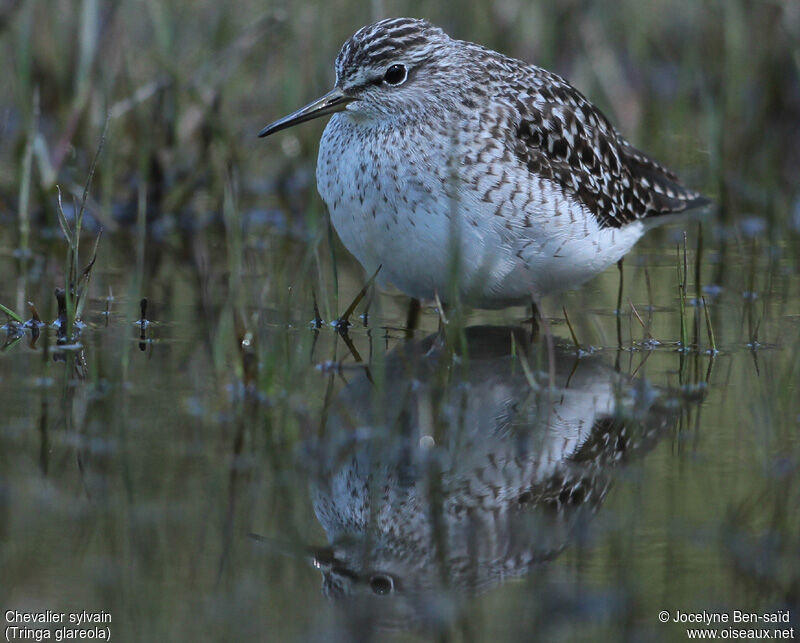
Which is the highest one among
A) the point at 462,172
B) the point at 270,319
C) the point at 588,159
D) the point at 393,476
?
the point at 588,159

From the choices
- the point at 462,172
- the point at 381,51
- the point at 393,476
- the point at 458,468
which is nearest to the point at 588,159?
the point at 462,172

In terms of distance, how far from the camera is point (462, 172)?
6508 millimetres

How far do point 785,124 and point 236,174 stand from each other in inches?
215

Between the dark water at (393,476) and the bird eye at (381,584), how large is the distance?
0.02 meters

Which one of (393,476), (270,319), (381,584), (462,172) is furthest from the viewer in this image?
(270,319)

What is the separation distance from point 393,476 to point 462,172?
89.0 inches

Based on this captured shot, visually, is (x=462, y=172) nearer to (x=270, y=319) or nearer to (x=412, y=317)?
(x=412, y=317)

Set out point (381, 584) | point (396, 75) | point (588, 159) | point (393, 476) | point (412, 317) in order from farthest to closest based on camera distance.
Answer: point (588, 159)
point (412, 317)
point (396, 75)
point (393, 476)
point (381, 584)

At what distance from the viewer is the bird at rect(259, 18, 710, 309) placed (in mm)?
6457

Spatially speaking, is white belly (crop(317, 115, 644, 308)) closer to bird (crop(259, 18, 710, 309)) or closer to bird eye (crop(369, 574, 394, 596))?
Answer: bird (crop(259, 18, 710, 309))

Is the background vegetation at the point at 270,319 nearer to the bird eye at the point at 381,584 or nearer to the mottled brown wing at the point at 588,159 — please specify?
the bird eye at the point at 381,584

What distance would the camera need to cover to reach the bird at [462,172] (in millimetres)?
6457

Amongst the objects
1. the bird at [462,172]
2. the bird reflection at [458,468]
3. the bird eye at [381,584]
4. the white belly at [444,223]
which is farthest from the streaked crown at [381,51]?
the bird eye at [381,584]

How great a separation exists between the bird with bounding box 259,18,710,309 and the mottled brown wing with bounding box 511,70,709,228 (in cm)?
1
